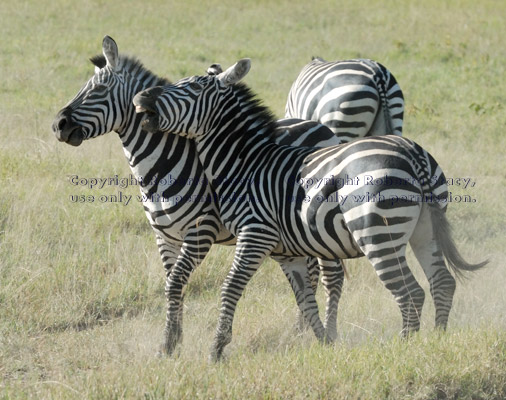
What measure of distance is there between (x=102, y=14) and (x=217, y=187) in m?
17.4

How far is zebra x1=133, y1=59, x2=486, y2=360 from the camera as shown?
16.6 ft

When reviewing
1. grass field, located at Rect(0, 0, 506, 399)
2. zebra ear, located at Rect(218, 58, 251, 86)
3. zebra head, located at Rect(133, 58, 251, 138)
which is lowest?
grass field, located at Rect(0, 0, 506, 399)

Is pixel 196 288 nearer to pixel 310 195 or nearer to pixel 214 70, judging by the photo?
pixel 214 70

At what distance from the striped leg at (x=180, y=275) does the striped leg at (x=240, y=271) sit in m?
0.39

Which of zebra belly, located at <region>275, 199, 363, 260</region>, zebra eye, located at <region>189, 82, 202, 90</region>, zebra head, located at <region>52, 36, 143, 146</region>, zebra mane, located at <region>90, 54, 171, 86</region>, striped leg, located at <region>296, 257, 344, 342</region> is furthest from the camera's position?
striped leg, located at <region>296, 257, 344, 342</region>

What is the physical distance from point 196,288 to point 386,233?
2747 millimetres

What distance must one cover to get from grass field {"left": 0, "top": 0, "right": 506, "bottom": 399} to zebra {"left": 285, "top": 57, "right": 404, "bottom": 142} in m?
1.56

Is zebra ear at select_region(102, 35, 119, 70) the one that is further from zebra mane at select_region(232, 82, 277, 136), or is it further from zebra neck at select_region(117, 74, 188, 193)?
zebra mane at select_region(232, 82, 277, 136)

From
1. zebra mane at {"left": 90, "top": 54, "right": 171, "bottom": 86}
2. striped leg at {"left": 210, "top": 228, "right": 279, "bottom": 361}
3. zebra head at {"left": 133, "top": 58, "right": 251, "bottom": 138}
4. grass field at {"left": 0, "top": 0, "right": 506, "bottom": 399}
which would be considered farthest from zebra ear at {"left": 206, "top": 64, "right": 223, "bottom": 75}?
grass field at {"left": 0, "top": 0, "right": 506, "bottom": 399}

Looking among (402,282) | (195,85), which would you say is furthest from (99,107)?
(402,282)

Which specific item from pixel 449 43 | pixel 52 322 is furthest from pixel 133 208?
pixel 449 43

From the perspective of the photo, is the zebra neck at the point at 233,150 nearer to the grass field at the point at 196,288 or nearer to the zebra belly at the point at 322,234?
the zebra belly at the point at 322,234

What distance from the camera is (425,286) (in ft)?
24.1

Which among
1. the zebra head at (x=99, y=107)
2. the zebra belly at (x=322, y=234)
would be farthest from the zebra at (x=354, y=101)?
the zebra belly at (x=322, y=234)
